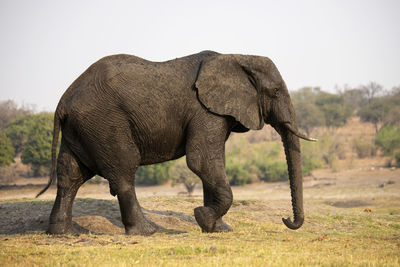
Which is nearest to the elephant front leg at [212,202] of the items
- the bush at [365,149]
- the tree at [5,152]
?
the tree at [5,152]

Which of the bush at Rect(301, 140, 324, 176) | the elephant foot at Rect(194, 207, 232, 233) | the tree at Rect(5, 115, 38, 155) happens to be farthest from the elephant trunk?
the tree at Rect(5, 115, 38, 155)

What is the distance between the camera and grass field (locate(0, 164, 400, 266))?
7.45 metres

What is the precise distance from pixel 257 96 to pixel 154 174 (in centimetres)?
3548

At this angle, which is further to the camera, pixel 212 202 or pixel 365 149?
pixel 365 149

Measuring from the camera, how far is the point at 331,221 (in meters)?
13.7

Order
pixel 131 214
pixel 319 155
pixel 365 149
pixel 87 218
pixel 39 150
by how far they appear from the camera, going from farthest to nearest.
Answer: pixel 365 149
pixel 319 155
pixel 39 150
pixel 87 218
pixel 131 214

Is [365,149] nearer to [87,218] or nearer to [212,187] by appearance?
[87,218]

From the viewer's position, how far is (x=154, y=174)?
45.4 meters

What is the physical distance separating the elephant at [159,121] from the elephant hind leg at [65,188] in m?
0.02

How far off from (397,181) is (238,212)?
23.5 meters

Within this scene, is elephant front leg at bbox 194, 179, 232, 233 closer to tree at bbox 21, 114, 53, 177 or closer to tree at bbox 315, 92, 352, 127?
tree at bbox 21, 114, 53, 177

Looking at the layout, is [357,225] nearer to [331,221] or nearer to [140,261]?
[331,221]

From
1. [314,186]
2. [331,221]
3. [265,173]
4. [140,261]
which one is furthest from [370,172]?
[140,261]

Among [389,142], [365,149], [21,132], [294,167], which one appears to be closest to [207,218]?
[294,167]
